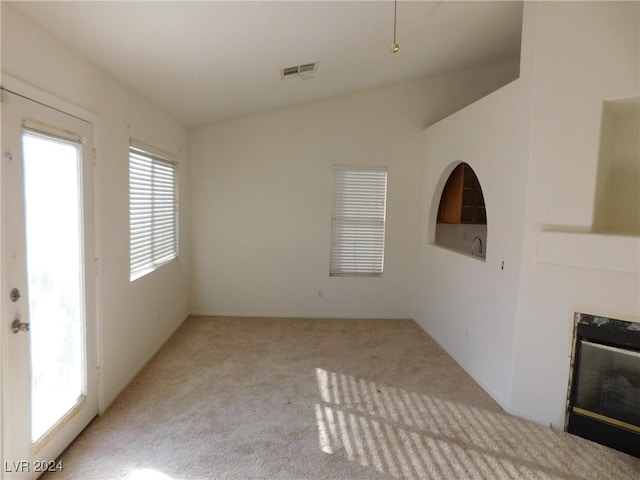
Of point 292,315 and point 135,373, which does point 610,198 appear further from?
point 135,373

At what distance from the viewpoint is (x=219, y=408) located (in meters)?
2.88

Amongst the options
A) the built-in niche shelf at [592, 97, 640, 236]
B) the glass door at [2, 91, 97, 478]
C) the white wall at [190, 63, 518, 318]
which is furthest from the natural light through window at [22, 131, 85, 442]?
the built-in niche shelf at [592, 97, 640, 236]

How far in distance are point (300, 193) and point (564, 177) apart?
10.5 ft

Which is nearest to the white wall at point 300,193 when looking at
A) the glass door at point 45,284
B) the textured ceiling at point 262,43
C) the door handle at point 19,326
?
the textured ceiling at point 262,43

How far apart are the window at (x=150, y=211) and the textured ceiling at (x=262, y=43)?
60 cm

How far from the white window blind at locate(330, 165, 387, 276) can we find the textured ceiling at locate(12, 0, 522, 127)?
1.16 m

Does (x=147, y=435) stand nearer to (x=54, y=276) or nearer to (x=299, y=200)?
(x=54, y=276)

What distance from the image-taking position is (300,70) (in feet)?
12.0

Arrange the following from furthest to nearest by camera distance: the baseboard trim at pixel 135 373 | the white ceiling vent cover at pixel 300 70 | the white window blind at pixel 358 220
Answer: the white window blind at pixel 358 220, the white ceiling vent cover at pixel 300 70, the baseboard trim at pixel 135 373

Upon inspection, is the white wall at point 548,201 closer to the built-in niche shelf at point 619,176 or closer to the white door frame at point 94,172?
the built-in niche shelf at point 619,176

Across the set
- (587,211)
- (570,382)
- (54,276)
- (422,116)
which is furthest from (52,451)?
(422,116)

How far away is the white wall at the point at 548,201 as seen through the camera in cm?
242

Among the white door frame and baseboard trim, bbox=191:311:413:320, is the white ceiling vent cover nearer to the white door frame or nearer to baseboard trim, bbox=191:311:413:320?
the white door frame

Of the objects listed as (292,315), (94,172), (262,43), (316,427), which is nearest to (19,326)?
(94,172)
